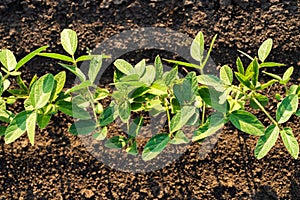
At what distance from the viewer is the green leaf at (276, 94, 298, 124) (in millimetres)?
1089

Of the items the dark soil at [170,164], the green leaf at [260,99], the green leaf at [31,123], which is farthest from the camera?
the dark soil at [170,164]

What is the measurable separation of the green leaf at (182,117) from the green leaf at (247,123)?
0.10m

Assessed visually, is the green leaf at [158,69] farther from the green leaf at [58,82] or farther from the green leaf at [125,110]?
the green leaf at [58,82]

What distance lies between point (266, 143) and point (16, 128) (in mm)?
572

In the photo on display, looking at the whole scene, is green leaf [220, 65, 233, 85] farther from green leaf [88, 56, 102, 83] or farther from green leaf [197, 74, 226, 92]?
green leaf [88, 56, 102, 83]

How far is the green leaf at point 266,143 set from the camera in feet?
3.51

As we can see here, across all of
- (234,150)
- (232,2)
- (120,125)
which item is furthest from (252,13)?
(120,125)

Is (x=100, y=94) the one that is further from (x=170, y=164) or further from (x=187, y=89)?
(x=170, y=164)

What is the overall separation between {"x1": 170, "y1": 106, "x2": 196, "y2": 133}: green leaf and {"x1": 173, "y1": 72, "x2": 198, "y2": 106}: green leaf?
0.03 m

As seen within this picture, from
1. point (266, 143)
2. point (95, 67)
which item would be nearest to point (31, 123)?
point (95, 67)

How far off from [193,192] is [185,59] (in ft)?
1.36

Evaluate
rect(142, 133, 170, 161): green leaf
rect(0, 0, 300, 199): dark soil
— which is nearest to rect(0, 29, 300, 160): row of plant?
rect(142, 133, 170, 161): green leaf

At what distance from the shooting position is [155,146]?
1099mm

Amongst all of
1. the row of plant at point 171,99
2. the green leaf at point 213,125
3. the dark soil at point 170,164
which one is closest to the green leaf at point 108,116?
the row of plant at point 171,99
